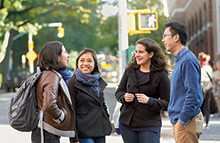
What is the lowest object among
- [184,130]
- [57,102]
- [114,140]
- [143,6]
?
[114,140]

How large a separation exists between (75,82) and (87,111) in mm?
376

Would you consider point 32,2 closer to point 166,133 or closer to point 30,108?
point 166,133

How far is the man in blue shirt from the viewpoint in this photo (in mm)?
3789

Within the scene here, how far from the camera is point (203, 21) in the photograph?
40031mm

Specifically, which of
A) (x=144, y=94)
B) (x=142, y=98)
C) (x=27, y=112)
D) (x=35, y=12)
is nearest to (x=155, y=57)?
(x=144, y=94)

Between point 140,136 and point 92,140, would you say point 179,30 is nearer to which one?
point 140,136

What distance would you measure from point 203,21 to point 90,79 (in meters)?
36.9

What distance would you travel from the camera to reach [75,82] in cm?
471

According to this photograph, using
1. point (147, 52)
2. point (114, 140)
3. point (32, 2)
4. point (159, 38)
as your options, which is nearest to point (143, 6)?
point (159, 38)

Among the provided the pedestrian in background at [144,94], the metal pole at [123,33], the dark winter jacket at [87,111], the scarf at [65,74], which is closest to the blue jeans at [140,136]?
the pedestrian in background at [144,94]

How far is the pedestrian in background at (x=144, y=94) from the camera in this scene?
4.40m

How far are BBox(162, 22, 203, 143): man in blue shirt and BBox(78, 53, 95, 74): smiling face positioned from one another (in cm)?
113

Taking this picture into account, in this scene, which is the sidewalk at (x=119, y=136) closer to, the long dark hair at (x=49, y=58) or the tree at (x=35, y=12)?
the long dark hair at (x=49, y=58)

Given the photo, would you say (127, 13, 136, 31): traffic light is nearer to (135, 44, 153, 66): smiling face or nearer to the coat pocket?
(135, 44, 153, 66): smiling face
